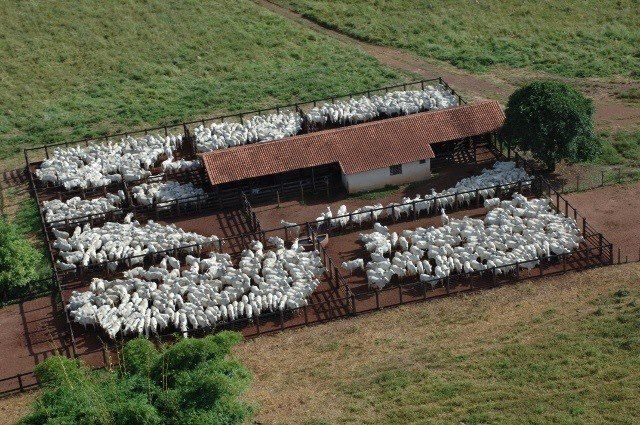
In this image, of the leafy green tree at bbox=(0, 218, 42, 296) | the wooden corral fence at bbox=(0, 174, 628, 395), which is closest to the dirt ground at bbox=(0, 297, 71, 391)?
the wooden corral fence at bbox=(0, 174, 628, 395)

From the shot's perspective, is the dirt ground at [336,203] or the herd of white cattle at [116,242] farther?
the dirt ground at [336,203]

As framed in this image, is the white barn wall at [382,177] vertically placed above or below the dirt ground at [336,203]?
above

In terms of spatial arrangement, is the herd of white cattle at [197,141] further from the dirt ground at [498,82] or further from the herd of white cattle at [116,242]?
the herd of white cattle at [116,242]

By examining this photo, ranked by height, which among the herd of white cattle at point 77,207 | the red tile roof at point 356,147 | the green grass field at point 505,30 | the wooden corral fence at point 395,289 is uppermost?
the green grass field at point 505,30

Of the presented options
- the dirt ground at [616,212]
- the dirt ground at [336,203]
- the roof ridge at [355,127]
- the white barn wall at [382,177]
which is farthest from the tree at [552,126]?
Result: the white barn wall at [382,177]

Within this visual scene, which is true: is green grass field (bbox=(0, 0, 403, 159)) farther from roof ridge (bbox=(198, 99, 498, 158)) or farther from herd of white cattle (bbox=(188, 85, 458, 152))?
roof ridge (bbox=(198, 99, 498, 158))

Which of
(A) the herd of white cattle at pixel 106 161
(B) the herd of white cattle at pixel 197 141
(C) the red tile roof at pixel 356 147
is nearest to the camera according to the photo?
(C) the red tile roof at pixel 356 147
